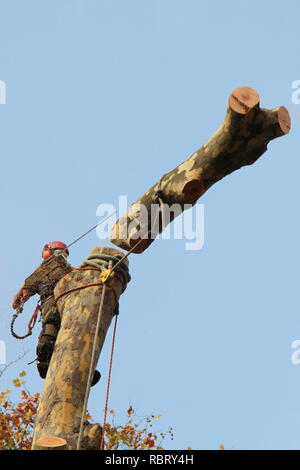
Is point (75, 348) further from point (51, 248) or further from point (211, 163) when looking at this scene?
point (51, 248)

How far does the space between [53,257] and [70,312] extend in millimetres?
1228

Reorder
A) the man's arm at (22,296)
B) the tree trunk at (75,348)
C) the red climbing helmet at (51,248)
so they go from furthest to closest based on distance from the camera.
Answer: the red climbing helmet at (51,248)
the man's arm at (22,296)
the tree trunk at (75,348)

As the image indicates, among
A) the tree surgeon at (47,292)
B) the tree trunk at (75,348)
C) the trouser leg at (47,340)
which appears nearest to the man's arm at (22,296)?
the tree surgeon at (47,292)

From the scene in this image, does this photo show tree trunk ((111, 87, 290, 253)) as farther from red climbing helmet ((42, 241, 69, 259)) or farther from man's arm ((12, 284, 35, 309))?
red climbing helmet ((42, 241, 69, 259))

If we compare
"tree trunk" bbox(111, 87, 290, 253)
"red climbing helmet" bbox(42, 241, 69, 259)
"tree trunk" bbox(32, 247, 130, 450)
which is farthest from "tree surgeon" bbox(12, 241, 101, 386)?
"tree trunk" bbox(111, 87, 290, 253)

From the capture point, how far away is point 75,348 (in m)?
4.25

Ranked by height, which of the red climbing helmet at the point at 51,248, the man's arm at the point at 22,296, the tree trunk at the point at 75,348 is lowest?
the tree trunk at the point at 75,348

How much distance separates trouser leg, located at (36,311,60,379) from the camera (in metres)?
4.95

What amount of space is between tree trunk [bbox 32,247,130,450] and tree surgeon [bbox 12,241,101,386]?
0.36m

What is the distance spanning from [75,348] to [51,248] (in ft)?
6.03

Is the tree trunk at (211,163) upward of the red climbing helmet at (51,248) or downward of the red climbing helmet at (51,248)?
downward

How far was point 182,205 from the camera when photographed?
4.29 meters

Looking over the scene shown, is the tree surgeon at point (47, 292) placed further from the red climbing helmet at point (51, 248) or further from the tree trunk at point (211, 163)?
the tree trunk at point (211, 163)

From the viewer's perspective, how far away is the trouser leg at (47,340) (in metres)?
4.95
